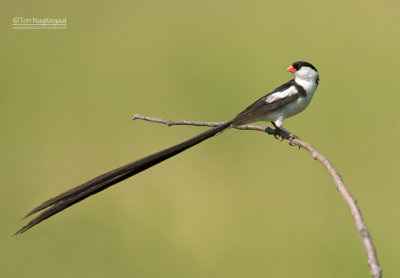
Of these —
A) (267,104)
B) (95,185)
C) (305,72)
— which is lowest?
(95,185)

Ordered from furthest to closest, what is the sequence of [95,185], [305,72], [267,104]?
[305,72] → [267,104] → [95,185]

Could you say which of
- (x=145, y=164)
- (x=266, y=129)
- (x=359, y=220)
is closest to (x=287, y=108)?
Result: (x=266, y=129)

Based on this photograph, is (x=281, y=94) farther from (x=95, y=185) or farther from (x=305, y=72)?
(x=95, y=185)

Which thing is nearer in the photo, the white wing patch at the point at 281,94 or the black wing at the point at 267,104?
the black wing at the point at 267,104

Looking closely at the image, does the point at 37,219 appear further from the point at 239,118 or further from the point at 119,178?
the point at 239,118

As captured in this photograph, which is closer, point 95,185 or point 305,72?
point 95,185

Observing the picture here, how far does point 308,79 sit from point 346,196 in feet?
3.17

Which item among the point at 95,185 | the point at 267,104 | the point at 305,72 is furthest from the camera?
Result: the point at 305,72

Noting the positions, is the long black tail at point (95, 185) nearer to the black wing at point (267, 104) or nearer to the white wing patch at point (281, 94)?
the black wing at point (267, 104)

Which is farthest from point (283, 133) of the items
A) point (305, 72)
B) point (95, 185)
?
point (95, 185)

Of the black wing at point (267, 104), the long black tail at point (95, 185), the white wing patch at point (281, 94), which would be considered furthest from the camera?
the white wing patch at point (281, 94)

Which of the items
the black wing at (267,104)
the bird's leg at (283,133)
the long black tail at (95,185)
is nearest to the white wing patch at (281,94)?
the black wing at (267,104)

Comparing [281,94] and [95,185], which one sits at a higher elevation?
[281,94]

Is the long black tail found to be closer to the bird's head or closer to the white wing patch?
the white wing patch
